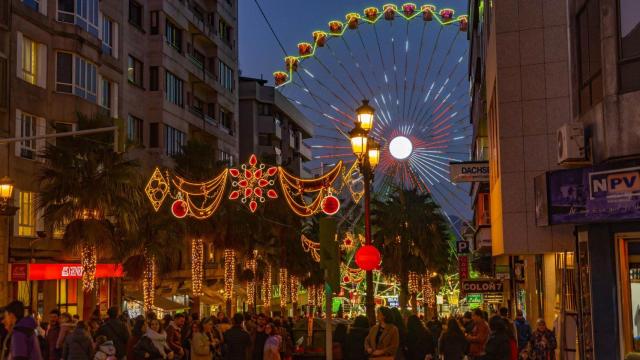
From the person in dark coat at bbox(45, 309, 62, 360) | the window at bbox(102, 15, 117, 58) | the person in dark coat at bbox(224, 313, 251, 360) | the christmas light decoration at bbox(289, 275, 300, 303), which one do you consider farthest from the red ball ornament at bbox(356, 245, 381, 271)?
the christmas light decoration at bbox(289, 275, 300, 303)

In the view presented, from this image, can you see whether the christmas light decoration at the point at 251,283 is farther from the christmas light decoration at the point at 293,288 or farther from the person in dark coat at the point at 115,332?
the person in dark coat at the point at 115,332

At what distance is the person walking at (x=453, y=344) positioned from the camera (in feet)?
62.6

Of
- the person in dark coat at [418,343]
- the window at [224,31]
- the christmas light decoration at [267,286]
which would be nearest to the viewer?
the person in dark coat at [418,343]

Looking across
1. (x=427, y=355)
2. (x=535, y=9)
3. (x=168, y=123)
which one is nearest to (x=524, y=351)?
(x=427, y=355)

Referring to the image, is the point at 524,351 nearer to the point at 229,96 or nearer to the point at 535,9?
the point at 535,9

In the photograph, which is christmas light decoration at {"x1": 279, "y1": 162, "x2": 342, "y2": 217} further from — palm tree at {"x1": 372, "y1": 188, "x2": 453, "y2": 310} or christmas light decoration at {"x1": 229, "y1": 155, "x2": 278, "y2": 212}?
palm tree at {"x1": 372, "y1": 188, "x2": 453, "y2": 310}

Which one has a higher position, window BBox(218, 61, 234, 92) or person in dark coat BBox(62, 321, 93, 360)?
window BBox(218, 61, 234, 92)

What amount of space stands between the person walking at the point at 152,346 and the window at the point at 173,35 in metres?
41.1

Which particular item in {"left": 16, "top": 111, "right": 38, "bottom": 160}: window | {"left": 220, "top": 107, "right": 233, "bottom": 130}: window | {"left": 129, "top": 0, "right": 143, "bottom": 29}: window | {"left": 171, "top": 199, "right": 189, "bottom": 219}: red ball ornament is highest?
{"left": 129, "top": 0, "right": 143, "bottom": 29}: window

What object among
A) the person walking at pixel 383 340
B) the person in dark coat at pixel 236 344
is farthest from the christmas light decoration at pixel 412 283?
the person walking at pixel 383 340

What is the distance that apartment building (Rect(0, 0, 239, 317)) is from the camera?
3744 centimetres

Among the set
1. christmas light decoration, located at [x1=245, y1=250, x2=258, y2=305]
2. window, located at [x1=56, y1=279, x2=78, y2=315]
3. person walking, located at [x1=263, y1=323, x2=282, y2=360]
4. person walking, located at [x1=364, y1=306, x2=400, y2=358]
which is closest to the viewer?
person walking, located at [x1=364, y1=306, x2=400, y2=358]

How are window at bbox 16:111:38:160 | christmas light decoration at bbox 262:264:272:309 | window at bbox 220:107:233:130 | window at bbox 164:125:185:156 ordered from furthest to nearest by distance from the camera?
window at bbox 220:107:233:130 → christmas light decoration at bbox 262:264:272:309 → window at bbox 164:125:185:156 → window at bbox 16:111:38:160

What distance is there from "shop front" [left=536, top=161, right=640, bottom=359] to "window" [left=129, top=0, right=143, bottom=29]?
39.0 meters
